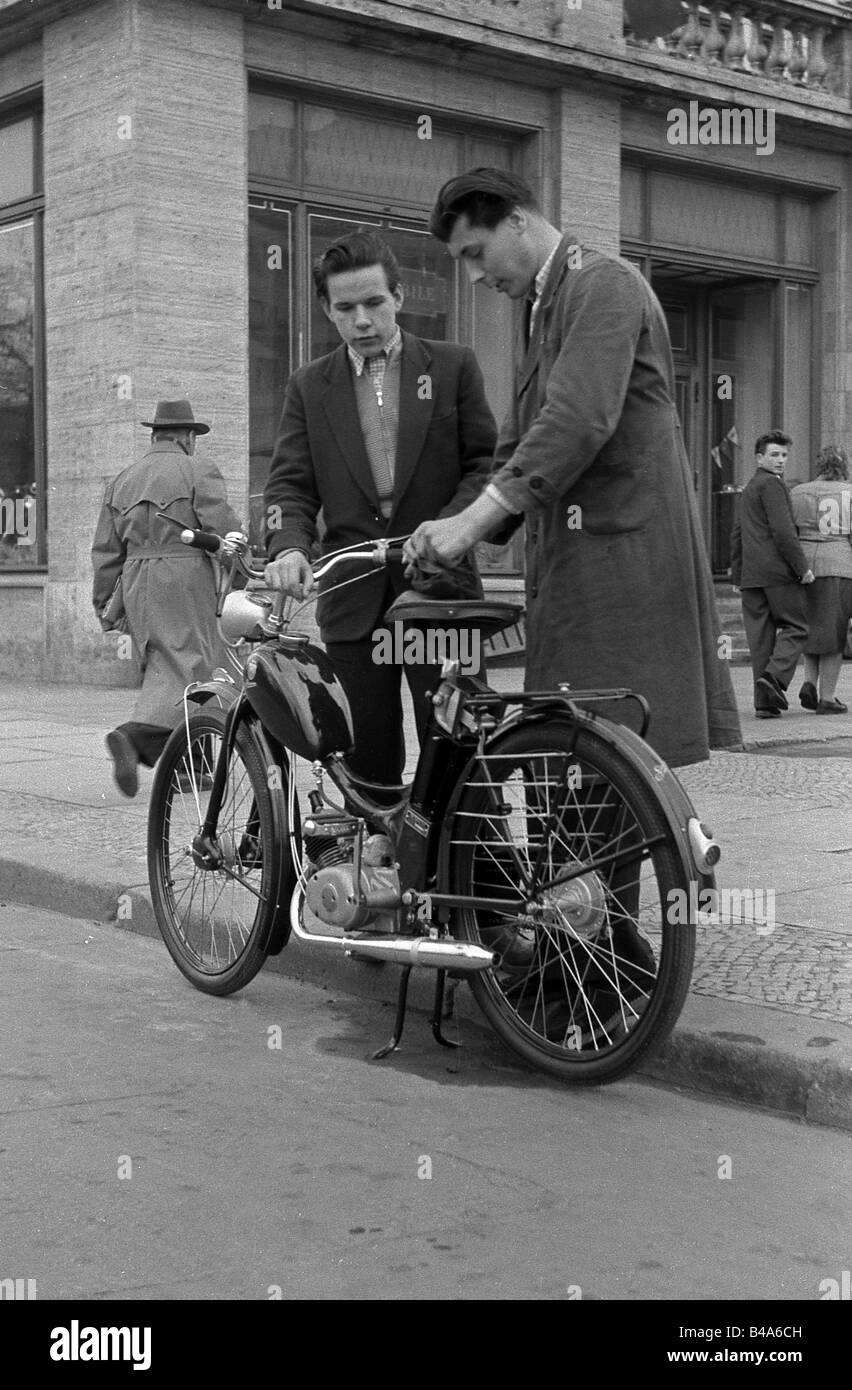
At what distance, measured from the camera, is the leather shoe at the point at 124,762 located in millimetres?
7887

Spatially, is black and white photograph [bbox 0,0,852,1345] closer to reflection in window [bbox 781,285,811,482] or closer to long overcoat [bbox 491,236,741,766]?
long overcoat [bbox 491,236,741,766]

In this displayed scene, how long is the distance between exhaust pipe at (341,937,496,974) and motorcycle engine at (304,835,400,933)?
0.08 metres

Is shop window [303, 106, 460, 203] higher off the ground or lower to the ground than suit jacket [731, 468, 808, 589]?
higher

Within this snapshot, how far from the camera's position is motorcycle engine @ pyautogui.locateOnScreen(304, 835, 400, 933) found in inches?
177

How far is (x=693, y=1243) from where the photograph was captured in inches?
128

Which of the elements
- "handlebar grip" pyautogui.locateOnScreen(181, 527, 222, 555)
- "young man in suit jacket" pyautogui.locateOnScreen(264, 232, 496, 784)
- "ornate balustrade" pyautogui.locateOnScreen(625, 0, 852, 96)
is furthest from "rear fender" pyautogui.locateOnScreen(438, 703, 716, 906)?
"ornate balustrade" pyautogui.locateOnScreen(625, 0, 852, 96)

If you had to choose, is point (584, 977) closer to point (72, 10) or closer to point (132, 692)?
point (132, 692)

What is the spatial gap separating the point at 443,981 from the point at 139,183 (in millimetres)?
10408

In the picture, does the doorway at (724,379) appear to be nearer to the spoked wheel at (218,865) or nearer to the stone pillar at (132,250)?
the stone pillar at (132,250)

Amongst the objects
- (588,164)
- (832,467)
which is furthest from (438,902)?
(588,164)

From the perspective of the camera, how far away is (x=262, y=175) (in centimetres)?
1464

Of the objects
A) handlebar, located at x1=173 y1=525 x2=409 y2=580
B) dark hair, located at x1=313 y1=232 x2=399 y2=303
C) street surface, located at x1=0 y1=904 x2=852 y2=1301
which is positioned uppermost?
dark hair, located at x1=313 y1=232 x2=399 y2=303
